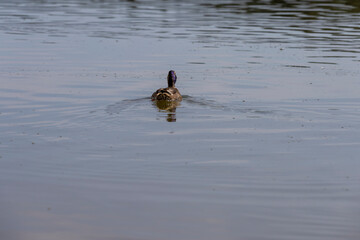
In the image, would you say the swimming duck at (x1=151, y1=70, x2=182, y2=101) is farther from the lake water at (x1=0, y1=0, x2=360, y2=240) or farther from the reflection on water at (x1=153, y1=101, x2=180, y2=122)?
the lake water at (x1=0, y1=0, x2=360, y2=240)

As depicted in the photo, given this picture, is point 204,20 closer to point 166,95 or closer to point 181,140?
point 166,95

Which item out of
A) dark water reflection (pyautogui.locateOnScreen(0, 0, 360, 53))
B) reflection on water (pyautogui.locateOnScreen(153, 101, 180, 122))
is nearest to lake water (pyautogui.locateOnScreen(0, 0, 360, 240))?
reflection on water (pyautogui.locateOnScreen(153, 101, 180, 122))

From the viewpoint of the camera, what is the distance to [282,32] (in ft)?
134

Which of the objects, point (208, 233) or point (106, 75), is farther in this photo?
point (106, 75)

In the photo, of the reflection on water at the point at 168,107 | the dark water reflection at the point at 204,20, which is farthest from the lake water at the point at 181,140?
the dark water reflection at the point at 204,20

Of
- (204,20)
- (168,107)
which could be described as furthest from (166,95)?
(204,20)

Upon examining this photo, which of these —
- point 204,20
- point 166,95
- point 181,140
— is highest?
point 204,20

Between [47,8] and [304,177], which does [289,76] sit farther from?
[47,8]

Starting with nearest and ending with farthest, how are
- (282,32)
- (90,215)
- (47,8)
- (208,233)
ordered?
1. (208,233)
2. (90,215)
3. (282,32)
4. (47,8)

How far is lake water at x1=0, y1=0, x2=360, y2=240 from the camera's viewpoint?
35.2 ft

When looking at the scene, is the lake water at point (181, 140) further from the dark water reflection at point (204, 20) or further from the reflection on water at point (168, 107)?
the dark water reflection at point (204, 20)

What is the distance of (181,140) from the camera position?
1609 cm

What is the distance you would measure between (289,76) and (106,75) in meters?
6.37

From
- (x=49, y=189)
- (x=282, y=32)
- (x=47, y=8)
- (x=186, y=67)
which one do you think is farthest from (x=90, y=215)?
(x=47, y=8)
